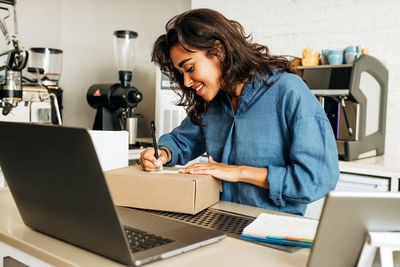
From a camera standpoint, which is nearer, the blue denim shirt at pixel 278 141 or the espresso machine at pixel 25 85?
the blue denim shirt at pixel 278 141

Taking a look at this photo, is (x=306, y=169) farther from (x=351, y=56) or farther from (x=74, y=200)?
(x=351, y=56)

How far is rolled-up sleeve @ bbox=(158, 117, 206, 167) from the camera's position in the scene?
1.48 metres

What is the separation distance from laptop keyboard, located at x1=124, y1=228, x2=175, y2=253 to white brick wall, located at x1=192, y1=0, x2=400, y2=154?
1947 millimetres

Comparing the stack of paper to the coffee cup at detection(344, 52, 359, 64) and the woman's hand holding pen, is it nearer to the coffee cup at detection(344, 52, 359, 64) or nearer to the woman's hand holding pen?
the woman's hand holding pen

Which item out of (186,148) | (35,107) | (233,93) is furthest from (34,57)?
(233,93)

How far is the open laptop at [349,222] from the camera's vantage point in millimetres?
560

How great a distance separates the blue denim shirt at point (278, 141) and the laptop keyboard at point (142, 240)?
0.43 meters

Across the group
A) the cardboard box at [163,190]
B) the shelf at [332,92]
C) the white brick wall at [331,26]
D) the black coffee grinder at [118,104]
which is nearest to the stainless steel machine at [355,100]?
the shelf at [332,92]

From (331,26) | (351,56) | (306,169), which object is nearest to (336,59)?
(351,56)

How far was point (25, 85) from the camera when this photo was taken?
7.41ft

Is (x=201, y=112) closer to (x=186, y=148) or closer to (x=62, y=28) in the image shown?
(x=186, y=148)

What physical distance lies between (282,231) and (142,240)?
0.97 ft

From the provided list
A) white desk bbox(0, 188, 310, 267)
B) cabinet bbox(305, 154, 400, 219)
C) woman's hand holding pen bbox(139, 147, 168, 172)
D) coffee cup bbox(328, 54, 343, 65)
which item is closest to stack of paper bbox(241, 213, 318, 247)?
white desk bbox(0, 188, 310, 267)

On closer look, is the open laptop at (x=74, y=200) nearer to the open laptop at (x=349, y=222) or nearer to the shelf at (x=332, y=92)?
the open laptop at (x=349, y=222)
